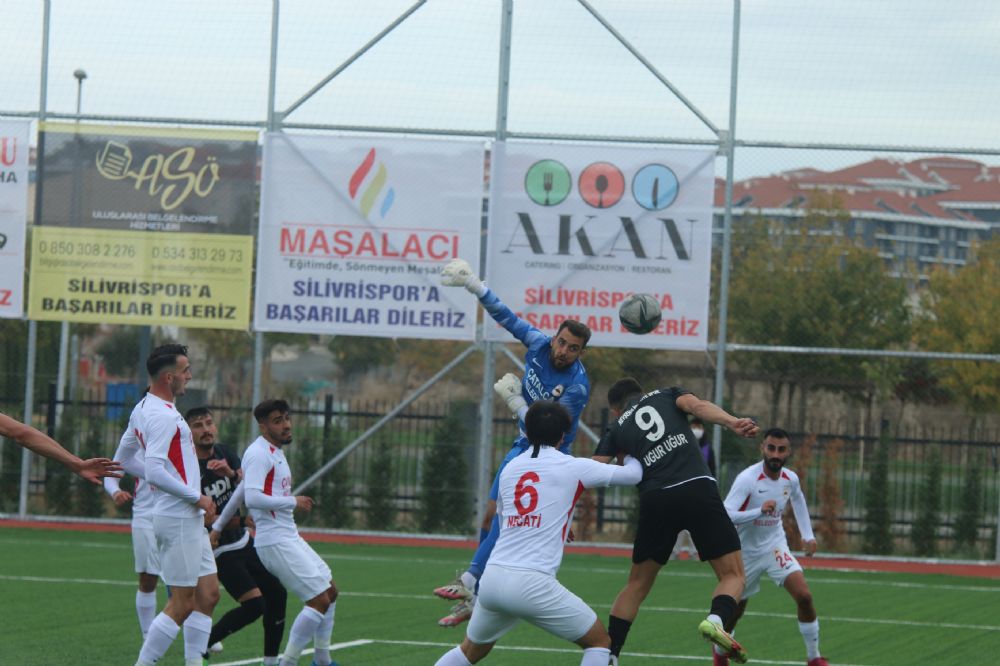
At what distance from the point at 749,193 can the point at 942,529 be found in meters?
5.81

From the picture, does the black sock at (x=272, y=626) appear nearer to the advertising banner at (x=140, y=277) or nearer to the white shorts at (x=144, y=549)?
the white shorts at (x=144, y=549)

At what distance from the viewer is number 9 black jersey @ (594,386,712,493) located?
10078 millimetres

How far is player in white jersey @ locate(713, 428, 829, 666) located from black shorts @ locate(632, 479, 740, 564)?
1.83 m

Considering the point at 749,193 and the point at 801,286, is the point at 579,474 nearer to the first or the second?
the point at 801,286

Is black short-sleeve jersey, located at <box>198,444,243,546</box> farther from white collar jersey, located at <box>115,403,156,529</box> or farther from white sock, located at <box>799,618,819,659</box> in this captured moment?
white sock, located at <box>799,618,819,659</box>

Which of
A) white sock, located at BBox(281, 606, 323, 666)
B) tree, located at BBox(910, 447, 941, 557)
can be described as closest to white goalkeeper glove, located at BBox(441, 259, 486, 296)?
white sock, located at BBox(281, 606, 323, 666)

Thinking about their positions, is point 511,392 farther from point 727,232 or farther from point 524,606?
point 727,232

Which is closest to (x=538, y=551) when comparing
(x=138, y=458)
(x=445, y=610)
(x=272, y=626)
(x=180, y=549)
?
(x=180, y=549)

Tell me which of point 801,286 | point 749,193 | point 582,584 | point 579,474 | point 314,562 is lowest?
point 582,584

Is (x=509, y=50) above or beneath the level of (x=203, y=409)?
above

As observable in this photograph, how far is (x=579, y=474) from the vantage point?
862 cm

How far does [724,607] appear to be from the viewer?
9.84 m

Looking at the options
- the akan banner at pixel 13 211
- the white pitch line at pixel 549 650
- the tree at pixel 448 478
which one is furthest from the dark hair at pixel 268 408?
the akan banner at pixel 13 211

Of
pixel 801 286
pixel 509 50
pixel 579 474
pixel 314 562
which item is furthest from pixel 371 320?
pixel 579 474
